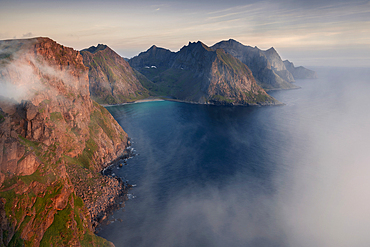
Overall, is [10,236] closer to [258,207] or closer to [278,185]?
[258,207]

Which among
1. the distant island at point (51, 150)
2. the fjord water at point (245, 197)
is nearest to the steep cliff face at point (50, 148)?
the distant island at point (51, 150)

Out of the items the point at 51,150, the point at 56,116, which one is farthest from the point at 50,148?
the point at 56,116

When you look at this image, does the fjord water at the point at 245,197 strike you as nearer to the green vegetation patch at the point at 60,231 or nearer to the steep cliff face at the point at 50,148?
the steep cliff face at the point at 50,148

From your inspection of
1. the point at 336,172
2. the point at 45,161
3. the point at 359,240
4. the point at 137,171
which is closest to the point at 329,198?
the point at 359,240

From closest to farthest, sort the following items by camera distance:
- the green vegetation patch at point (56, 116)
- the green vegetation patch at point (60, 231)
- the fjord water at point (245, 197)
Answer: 1. the green vegetation patch at point (60, 231)
2. the fjord water at point (245, 197)
3. the green vegetation patch at point (56, 116)

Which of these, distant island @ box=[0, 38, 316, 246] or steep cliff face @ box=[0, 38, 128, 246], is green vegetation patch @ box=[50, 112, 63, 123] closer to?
steep cliff face @ box=[0, 38, 128, 246]

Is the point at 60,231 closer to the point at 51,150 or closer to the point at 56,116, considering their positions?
the point at 51,150

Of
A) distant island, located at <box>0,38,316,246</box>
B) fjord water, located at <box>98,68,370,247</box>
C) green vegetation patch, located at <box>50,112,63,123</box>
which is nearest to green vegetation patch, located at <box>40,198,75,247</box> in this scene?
distant island, located at <box>0,38,316,246</box>

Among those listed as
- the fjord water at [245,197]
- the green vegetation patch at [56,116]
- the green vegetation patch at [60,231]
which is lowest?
the fjord water at [245,197]

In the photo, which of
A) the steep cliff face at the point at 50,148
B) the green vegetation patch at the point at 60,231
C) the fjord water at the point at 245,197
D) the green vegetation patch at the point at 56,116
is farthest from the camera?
the green vegetation patch at the point at 56,116
